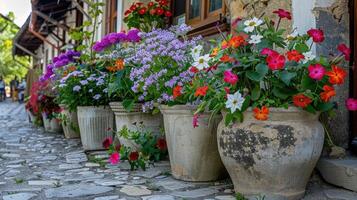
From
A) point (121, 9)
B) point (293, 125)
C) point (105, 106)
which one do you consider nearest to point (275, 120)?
point (293, 125)

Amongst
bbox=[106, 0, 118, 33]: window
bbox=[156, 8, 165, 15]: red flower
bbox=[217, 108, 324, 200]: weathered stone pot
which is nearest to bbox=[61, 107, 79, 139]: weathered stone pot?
bbox=[156, 8, 165, 15]: red flower

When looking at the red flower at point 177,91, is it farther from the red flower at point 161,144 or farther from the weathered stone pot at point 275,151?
the red flower at point 161,144

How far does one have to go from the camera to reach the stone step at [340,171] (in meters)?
2.23

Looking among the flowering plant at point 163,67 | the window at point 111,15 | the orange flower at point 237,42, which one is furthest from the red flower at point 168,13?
the orange flower at point 237,42

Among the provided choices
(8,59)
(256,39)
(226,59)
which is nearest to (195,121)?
(226,59)

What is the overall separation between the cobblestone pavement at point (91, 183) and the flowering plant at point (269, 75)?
0.54 metres

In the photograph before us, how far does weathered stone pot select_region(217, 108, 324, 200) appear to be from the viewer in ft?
6.64

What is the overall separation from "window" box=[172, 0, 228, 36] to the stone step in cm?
168

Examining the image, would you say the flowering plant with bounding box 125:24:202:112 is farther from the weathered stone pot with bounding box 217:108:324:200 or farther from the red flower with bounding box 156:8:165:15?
the red flower with bounding box 156:8:165:15

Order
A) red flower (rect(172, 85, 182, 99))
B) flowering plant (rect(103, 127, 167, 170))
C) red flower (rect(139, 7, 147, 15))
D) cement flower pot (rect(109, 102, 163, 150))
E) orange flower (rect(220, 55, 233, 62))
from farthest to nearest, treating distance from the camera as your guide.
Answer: red flower (rect(139, 7, 147, 15))
cement flower pot (rect(109, 102, 163, 150))
flowering plant (rect(103, 127, 167, 170))
red flower (rect(172, 85, 182, 99))
orange flower (rect(220, 55, 233, 62))

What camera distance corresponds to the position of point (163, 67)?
114 inches

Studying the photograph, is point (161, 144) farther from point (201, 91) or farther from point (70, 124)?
point (70, 124)

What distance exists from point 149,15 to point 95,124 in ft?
4.75

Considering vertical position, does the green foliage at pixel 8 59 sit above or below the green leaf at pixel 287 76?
above
